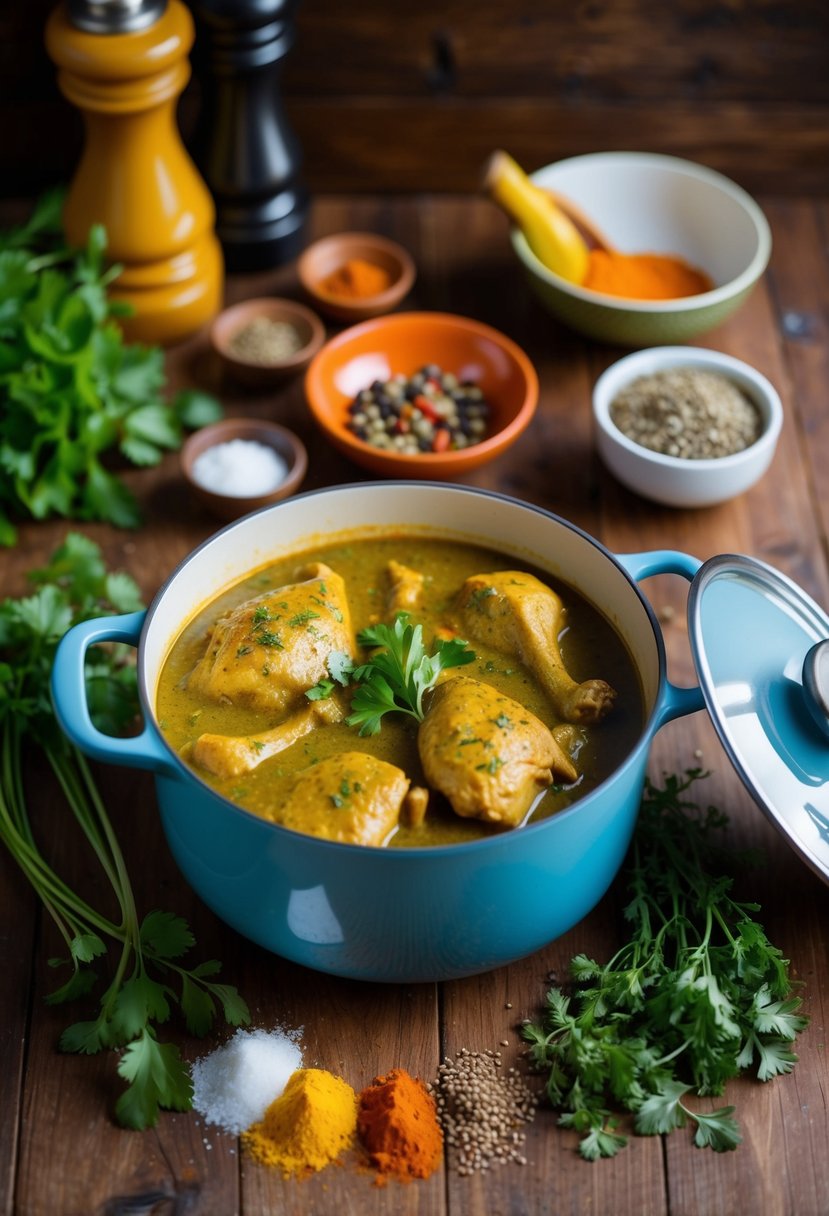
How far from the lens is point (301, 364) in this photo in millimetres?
3922

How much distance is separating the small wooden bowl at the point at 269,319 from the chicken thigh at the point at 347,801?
1808 millimetres

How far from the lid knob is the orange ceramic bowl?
4.10 ft

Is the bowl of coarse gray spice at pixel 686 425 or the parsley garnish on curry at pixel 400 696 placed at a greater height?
the parsley garnish on curry at pixel 400 696

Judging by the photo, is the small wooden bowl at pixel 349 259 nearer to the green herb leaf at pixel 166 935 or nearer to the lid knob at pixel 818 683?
the lid knob at pixel 818 683

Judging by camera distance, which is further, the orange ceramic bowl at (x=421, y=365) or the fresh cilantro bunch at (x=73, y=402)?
the orange ceramic bowl at (x=421, y=365)

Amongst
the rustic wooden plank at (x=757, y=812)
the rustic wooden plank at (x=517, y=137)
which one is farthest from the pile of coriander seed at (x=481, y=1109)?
the rustic wooden plank at (x=517, y=137)

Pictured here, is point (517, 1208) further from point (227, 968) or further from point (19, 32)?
point (19, 32)

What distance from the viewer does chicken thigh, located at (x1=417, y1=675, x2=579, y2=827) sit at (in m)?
2.34

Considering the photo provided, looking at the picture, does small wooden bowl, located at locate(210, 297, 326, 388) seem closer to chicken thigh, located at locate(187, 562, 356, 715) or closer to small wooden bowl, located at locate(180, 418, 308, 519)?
small wooden bowl, located at locate(180, 418, 308, 519)

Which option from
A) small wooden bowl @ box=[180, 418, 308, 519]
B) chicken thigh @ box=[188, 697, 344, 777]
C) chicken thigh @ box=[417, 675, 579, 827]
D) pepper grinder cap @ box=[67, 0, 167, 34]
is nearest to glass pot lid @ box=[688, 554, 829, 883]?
chicken thigh @ box=[417, 675, 579, 827]

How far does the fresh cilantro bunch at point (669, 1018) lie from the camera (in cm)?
232

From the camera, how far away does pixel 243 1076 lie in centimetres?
238

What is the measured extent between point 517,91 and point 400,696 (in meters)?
2.82

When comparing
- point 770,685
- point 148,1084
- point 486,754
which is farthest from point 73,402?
point 770,685
